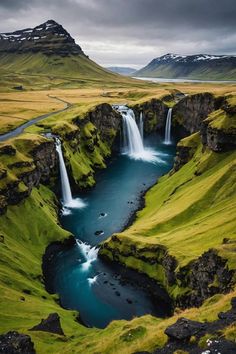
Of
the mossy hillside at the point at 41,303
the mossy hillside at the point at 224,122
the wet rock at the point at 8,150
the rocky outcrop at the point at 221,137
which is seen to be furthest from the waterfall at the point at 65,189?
the mossy hillside at the point at 224,122

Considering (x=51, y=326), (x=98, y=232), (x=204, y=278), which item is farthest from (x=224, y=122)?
(x=51, y=326)

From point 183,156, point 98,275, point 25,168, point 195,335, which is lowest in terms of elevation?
point 98,275

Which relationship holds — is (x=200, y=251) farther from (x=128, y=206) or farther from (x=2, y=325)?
(x=128, y=206)

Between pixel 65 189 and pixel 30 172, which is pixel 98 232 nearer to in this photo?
pixel 30 172

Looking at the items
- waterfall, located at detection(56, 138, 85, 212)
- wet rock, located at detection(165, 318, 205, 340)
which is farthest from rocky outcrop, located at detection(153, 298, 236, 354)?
waterfall, located at detection(56, 138, 85, 212)

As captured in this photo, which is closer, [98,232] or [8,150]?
[98,232]

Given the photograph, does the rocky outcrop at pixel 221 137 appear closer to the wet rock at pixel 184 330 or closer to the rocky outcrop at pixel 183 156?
the rocky outcrop at pixel 183 156
